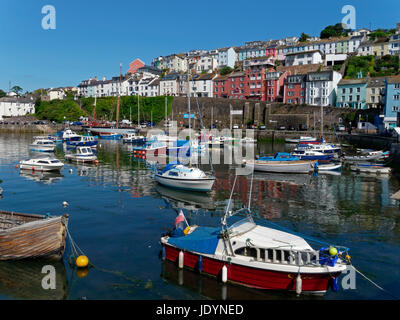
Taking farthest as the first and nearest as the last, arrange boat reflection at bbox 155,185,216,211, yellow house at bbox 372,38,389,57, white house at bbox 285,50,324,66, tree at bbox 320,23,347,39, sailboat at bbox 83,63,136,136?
tree at bbox 320,23,347,39
white house at bbox 285,50,324,66
yellow house at bbox 372,38,389,57
sailboat at bbox 83,63,136,136
boat reflection at bbox 155,185,216,211

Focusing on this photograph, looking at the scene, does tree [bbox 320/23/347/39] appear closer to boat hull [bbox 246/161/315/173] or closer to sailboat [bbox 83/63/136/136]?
sailboat [bbox 83/63/136/136]

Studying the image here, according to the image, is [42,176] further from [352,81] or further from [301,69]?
[301,69]

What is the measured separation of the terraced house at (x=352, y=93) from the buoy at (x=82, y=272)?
8707cm

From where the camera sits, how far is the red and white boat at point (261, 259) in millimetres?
12539

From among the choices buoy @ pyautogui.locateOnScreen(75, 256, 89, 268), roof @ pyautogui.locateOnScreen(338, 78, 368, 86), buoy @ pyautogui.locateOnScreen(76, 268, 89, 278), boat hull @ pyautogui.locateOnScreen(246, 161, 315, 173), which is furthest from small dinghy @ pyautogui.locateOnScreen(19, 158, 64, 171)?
roof @ pyautogui.locateOnScreen(338, 78, 368, 86)

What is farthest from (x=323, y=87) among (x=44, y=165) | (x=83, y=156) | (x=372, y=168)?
(x=44, y=165)

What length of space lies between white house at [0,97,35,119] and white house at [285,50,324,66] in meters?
109

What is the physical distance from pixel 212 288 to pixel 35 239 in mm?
7991

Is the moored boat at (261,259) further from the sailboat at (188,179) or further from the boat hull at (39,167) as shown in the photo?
the boat hull at (39,167)

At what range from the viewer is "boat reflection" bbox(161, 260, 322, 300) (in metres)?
12.7

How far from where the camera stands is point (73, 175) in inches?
1460

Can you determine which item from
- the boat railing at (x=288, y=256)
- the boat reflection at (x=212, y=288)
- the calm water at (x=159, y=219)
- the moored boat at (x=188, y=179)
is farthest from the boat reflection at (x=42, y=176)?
the boat railing at (x=288, y=256)

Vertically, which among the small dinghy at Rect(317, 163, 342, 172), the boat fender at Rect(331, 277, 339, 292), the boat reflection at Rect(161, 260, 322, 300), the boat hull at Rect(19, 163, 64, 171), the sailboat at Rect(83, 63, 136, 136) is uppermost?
the sailboat at Rect(83, 63, 136, 136)

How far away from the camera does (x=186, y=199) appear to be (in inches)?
1062
